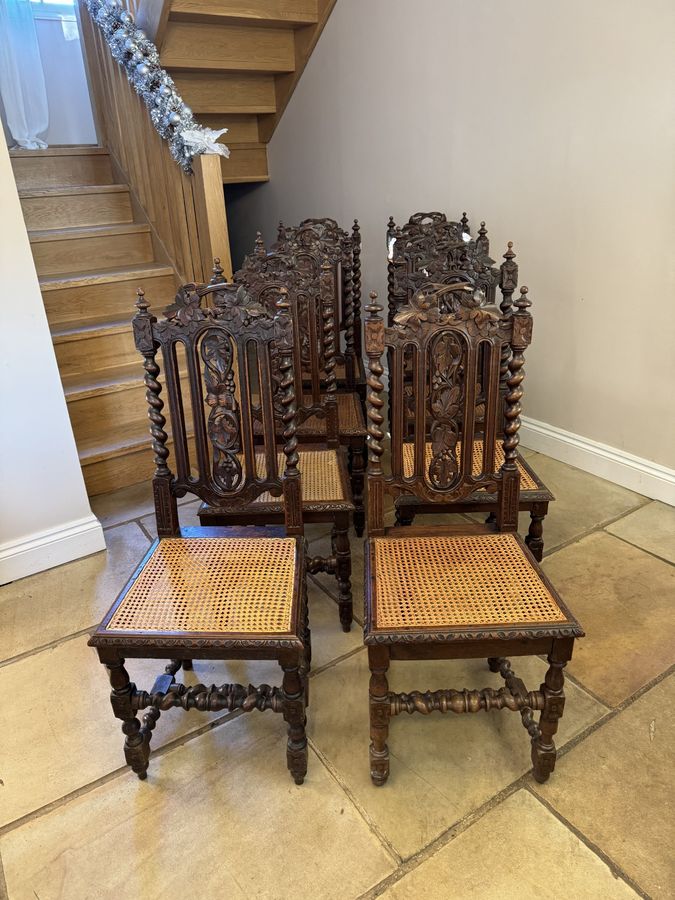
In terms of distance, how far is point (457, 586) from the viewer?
4.68 feet

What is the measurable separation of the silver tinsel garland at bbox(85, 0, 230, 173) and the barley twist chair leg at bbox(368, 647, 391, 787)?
2301 mm

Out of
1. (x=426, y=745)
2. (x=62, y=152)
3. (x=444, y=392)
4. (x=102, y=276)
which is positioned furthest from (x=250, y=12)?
(x=426, y=745)

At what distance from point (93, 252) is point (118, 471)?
56.4 inches

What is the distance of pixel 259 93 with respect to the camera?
4.27 m

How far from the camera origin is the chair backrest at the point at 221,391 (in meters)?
1.56

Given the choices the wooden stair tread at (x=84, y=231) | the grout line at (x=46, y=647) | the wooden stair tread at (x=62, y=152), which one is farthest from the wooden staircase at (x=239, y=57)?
the grout line at (x=46, y=647)

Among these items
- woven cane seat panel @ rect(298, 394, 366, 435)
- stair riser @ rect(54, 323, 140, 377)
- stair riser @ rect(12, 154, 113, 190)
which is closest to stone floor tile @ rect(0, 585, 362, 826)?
woven cane seat panel @ rect(298, 394, 366, 435)

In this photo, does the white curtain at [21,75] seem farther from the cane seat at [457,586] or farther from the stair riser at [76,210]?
the cane seat at [457,586]

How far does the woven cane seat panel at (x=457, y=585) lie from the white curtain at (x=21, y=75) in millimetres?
4567

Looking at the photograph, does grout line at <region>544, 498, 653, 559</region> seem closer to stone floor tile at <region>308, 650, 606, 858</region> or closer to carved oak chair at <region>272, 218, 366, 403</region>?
stone floor tile at <region>308, 650, 606, 858</region>

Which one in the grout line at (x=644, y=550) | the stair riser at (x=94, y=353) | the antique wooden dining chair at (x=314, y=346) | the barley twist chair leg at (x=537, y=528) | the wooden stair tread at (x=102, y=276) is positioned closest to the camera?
the barley twist chair leg at (x=537, y=528)

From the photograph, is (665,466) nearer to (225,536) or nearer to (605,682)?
(605,682)

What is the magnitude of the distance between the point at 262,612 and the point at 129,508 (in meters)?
1.59

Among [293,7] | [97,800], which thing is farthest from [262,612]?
[293,7]
